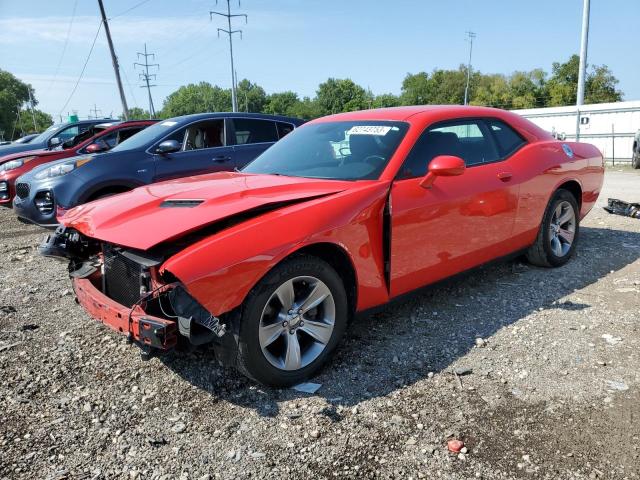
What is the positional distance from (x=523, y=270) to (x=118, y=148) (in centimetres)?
536

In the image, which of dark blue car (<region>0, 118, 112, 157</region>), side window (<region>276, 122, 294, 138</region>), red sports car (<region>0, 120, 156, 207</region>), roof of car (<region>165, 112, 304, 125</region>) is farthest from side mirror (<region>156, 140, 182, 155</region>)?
dark blue car (<region>0, 118, 112, 157</region>)

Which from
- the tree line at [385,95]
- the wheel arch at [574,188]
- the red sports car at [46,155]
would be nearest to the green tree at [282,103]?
the tree line at [385,95]

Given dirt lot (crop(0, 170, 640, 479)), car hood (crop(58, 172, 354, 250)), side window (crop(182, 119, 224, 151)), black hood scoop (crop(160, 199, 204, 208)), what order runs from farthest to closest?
side window (crop(182, 119, 224, 151)) < black hood scoop (crop(160, 199, 204, 208)) < car hood (crop(58, 172, 354, 250)) < dirt lot (crop(0, 170, 640, 479))

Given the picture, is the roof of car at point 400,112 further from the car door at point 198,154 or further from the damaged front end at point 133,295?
the car door at point 198,154

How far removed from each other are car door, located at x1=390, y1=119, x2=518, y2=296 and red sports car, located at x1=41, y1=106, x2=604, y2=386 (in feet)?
0.04

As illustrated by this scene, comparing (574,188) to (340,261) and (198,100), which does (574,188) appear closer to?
(340,261)

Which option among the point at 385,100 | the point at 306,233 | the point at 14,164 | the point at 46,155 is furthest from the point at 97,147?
the point at 385,100

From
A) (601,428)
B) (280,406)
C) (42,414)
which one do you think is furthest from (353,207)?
(42,414)

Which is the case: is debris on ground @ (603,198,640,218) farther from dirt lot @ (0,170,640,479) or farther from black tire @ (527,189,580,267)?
dirt lot @ (0,170,640,479)

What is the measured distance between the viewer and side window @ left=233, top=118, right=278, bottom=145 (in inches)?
292

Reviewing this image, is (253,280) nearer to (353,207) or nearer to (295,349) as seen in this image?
(295,349)

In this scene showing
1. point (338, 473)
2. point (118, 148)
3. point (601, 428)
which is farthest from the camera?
point (118, 148)

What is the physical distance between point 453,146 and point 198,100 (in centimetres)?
13011

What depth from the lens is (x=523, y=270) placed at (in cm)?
499
